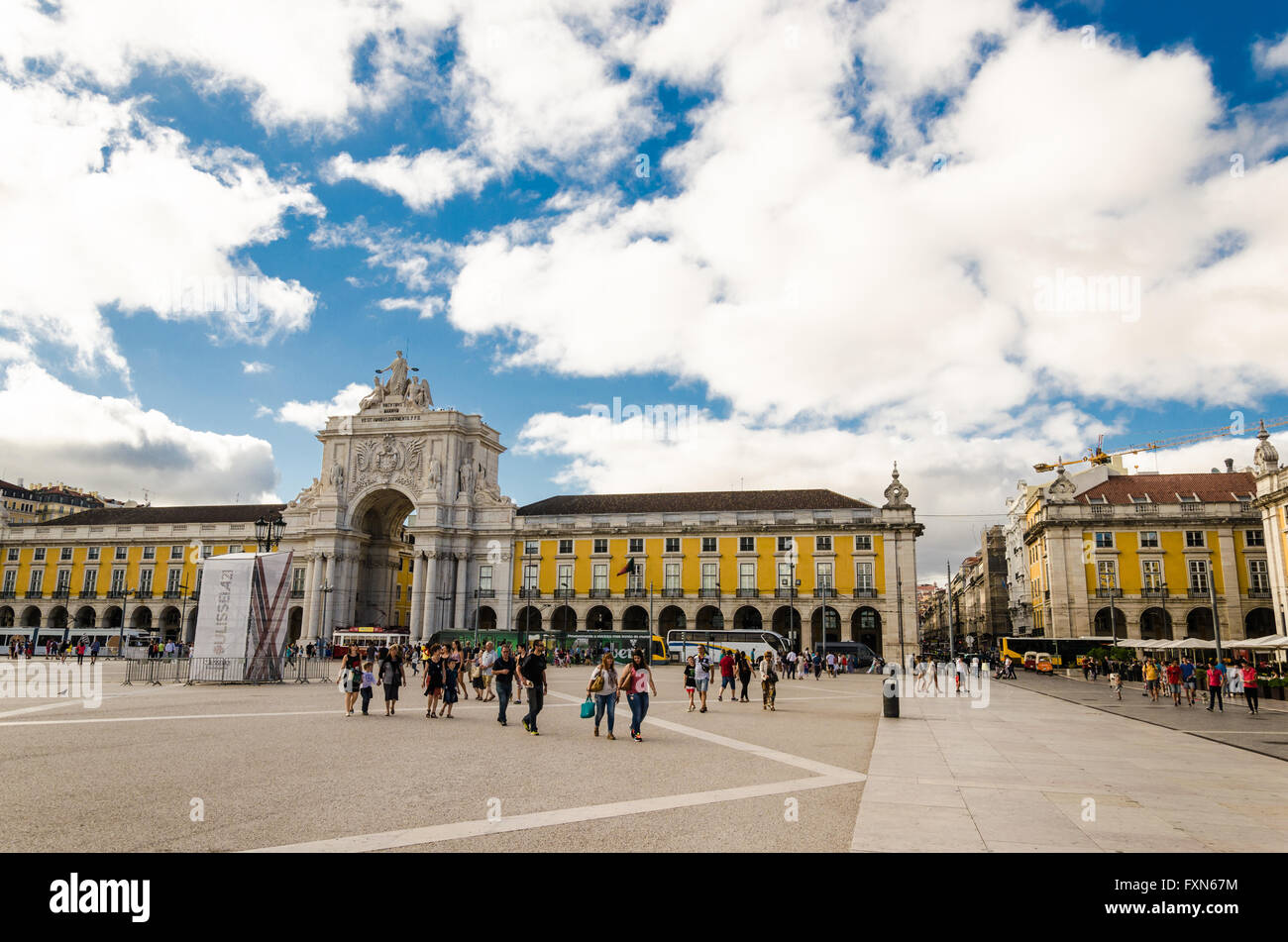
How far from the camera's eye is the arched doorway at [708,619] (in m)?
63.9

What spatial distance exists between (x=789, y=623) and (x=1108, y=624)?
75.3 feet

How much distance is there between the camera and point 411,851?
6293 mm

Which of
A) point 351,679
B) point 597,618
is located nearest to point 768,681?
point 351,679

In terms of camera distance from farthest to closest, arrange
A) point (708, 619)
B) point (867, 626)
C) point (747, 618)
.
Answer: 1. point (708, 619)
2. point (747, 618)
3. point (867, 626)

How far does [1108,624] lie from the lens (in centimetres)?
5903

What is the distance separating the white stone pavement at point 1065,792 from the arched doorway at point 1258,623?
5048 centimetres

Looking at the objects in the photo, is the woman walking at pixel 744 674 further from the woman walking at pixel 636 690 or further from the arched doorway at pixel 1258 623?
the arched doorway at pixel 1258 623

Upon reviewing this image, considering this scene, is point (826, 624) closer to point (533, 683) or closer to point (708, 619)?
point (708, 619)

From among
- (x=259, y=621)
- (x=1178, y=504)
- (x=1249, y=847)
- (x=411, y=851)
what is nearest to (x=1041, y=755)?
(x=1249, y=847)

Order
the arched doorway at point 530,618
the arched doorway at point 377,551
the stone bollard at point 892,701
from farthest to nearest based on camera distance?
the arched doorway at point 377,551, the arched doorway at point 530,618, the stone bollard at point 892,701

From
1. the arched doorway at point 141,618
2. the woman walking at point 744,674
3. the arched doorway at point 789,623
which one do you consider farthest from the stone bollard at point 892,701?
the arched doorway at point 141,618

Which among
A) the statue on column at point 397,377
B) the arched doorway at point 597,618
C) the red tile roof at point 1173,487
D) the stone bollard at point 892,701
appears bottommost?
the stone bollard at point 892,701

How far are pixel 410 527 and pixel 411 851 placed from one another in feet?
210
